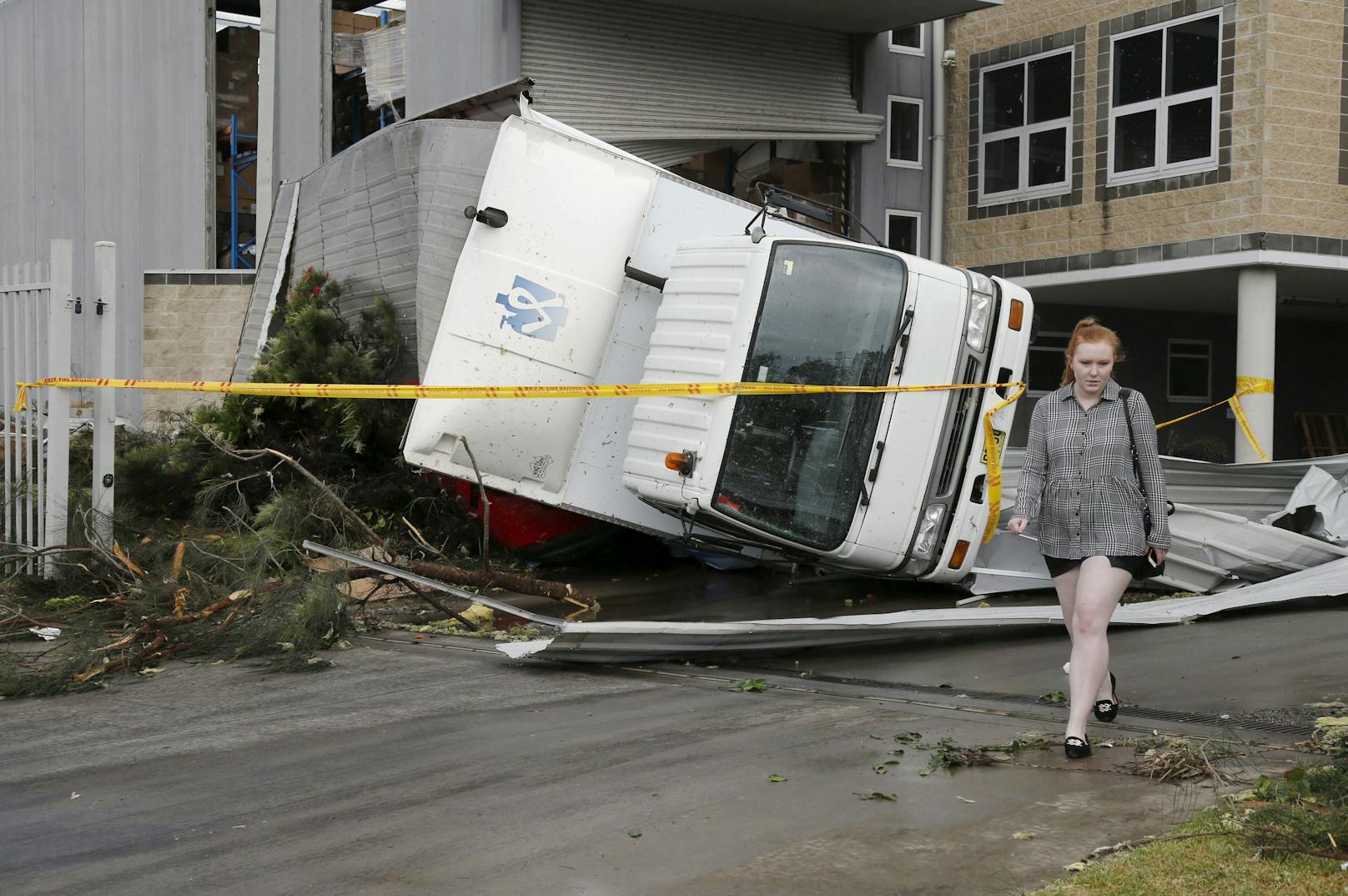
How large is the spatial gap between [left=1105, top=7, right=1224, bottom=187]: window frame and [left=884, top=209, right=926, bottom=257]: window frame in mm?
2650

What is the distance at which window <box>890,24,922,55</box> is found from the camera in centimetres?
1775

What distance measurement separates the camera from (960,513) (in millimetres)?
8555

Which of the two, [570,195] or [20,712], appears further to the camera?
[570,195]

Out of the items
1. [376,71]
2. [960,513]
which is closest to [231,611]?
[960,513]

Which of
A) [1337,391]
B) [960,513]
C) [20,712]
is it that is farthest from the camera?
[1337,391]

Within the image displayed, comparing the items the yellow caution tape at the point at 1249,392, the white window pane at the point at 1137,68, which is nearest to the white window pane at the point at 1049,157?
the white window pane at the point at 1137,68

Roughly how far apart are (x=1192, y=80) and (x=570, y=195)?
382 inches

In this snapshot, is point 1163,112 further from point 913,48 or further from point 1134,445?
point 1134,445

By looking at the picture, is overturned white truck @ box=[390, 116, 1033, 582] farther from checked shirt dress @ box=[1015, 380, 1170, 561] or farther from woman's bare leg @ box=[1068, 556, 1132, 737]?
woman's bare leg @ box=[1068, 556, 1132, 737]

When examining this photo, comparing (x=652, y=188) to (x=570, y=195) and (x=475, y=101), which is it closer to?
(x=570, y=195)

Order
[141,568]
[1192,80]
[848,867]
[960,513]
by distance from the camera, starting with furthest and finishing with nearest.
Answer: [1192,80]
[960,513]
[141,568]
[848,867]

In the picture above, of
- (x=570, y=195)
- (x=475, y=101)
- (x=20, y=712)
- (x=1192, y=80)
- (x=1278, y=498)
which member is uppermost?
(x=1192, y=80)

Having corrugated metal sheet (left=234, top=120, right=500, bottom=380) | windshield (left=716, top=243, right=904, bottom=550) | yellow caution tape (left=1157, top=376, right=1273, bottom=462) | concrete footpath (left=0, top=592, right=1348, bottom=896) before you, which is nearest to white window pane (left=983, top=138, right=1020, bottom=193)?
yellow caution tape (left=1157, top=376, right=1273, bottom=462)

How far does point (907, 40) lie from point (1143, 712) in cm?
1402
